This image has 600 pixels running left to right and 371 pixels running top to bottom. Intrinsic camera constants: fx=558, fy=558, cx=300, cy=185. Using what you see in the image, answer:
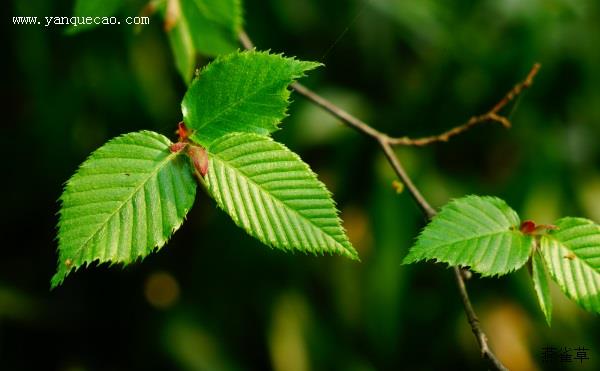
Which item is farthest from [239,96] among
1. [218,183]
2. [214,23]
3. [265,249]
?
[265,249]

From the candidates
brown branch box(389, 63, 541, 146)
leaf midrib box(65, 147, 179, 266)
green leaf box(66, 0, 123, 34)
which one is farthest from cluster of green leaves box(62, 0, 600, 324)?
green leaf box(66, 0, 123, 34)

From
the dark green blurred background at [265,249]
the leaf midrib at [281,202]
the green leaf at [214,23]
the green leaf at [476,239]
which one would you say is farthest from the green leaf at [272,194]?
the dark green blurred background at [265,249]

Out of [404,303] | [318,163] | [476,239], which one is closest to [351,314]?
[404,303]

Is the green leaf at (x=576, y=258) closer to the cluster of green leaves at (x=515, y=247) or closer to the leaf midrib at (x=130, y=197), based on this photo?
the cluster of green leaves at (x=515, y=247)

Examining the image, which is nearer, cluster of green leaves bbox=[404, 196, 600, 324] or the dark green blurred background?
cluster of green leaves bbox=[404, 196, 600, 324]

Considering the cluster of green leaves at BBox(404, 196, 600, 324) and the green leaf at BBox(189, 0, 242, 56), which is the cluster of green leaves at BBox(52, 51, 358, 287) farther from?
the green leaf at BBox(189, 0, 242, 56)

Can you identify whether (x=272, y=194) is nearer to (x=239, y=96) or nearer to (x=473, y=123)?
(x=239, y=96)

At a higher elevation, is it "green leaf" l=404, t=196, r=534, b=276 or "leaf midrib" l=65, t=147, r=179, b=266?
"green leaf" l=404, t=196, r=534, b=276

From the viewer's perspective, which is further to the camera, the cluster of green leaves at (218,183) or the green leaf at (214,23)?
the green leaf at (214,23)
